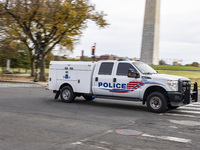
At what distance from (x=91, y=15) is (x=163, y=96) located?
Answer: 20.1 metres

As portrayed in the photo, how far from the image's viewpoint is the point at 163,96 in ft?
33.9

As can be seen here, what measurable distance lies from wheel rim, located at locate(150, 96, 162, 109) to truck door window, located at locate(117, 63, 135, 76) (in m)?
1.59

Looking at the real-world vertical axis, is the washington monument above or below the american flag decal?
above

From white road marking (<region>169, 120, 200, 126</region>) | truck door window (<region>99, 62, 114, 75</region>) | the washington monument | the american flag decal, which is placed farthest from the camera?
the washington monument

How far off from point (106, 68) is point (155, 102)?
2.69m

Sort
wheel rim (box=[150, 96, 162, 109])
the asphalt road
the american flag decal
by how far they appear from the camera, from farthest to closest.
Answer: the american flag decal → wheel rim (box=[150, 96, 162, 109]) → the asphalt road

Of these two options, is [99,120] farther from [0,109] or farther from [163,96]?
[0,109]

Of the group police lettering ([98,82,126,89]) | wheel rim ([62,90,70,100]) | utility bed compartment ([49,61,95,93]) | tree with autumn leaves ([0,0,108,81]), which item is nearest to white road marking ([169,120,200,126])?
police lettering ([98,82,126,89])

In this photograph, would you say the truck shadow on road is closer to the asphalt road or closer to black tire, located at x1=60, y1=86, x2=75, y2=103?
black tire, located at x1=60, y1=86, x2=75, y2=103

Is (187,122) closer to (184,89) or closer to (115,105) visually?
(184,89)

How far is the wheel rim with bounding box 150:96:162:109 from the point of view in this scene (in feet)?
34.1

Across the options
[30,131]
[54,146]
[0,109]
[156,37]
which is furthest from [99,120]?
[156,37]

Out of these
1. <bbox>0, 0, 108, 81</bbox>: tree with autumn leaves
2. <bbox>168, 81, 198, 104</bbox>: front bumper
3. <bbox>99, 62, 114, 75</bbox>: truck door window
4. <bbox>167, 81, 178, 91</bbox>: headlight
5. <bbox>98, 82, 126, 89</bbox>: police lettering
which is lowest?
<bbox>168, 81, 198, 104</bbox>: front bumper

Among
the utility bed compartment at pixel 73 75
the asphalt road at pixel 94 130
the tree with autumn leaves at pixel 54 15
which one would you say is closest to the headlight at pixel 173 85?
the asphalt road at pixel 94 130
